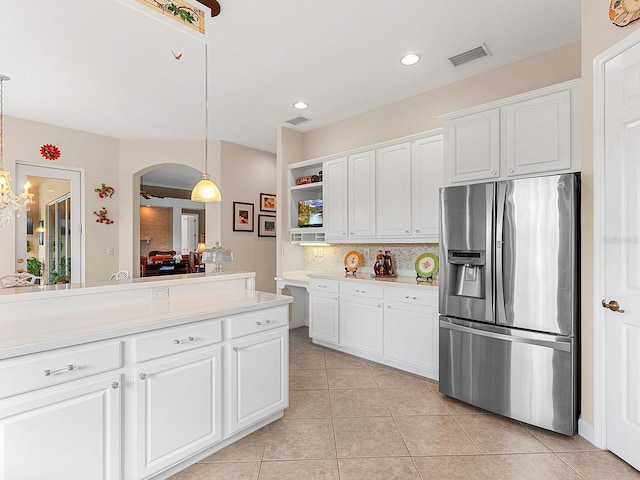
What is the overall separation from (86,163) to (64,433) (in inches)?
184

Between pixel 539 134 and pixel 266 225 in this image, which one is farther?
pixel 266 225

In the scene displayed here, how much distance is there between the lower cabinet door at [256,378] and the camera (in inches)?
81.9

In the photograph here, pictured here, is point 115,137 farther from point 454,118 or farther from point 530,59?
point 530,59

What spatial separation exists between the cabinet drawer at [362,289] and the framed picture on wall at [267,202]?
8.74 ft

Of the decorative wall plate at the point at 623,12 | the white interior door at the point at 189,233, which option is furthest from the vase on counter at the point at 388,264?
the white interior door at the point at 189,233

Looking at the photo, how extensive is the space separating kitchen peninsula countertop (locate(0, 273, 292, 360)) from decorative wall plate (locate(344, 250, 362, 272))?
6.01 ft

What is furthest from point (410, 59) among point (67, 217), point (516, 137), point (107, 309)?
point (67, 217)

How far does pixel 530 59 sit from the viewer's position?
301 centimetres

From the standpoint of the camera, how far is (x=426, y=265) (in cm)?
355

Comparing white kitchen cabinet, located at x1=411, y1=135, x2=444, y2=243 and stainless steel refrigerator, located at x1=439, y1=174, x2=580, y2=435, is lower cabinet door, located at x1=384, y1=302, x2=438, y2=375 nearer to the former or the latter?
stainless steel refrigerator, located at x1=439, y1=174, x2=580, y2=435

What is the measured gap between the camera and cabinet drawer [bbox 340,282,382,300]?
3514mm

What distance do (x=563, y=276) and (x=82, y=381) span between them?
9.09 feet

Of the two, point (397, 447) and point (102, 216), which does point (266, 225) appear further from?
point (397, 447)

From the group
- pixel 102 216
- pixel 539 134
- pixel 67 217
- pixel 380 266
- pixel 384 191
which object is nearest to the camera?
pixel 539 134
